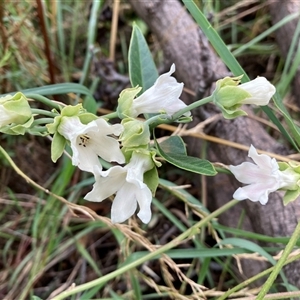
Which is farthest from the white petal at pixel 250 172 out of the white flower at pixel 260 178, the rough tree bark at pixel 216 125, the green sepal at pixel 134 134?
the rough tree bark at pixel 216 125

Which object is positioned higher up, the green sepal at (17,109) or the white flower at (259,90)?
the green sepal at (17,109)

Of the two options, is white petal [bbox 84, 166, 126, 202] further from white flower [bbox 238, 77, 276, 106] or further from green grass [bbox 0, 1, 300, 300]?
green grass [bbox 0, 1, 300, 300]

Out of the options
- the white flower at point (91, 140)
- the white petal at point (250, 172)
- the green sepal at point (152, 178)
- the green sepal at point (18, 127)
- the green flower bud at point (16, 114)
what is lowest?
the white petal at point (250, 172)

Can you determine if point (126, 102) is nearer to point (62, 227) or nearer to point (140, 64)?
point (140, 64)

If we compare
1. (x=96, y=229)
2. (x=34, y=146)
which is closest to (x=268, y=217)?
(x=96, y=229)

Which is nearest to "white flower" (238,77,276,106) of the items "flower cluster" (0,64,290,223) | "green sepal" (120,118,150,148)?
"flower cluster" (0,64,290,223)

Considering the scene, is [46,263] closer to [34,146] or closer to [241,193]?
[34,146]

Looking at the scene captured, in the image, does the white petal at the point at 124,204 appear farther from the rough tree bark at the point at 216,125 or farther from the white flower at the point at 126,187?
the rough tree bark at the point at 216,125

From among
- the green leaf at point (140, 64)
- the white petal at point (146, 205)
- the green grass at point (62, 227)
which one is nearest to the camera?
the white petal at point (146, 205)

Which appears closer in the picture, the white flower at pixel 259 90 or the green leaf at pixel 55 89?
the white flower at pixel 259 90
